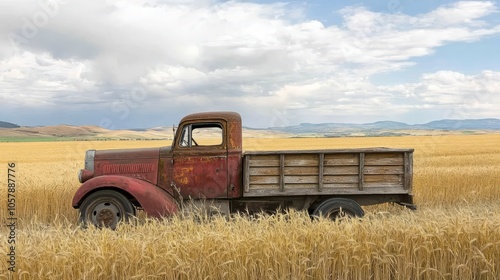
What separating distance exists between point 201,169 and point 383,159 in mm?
3448

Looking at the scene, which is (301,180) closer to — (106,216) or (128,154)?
(128,154)

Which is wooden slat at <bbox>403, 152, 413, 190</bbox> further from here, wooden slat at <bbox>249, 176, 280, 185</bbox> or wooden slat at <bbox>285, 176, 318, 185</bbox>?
wooden slat at <bbox>249, 176, 280, 185</bbox>

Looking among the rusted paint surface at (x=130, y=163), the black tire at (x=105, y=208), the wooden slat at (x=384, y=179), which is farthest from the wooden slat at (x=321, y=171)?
the black tire at (x=105, y=208)

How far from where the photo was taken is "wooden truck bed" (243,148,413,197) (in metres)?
8.51

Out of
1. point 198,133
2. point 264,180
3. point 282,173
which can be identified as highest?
point 198,133

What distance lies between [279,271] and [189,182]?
3818 millimetres

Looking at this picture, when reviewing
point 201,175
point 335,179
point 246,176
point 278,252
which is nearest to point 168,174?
point 201,175

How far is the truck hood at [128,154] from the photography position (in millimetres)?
9125

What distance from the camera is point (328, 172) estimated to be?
28.2 ft

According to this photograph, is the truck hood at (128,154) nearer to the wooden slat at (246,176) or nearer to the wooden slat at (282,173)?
the wooden slat at (246,176)

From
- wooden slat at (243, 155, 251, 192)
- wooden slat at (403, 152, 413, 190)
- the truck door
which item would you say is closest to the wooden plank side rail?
wooden slat at (243, 155, 251, 192)

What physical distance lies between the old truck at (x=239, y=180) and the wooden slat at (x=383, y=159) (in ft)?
0.06

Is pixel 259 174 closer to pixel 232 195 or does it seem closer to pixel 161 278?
pixel 232 195

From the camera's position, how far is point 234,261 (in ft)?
17.1
